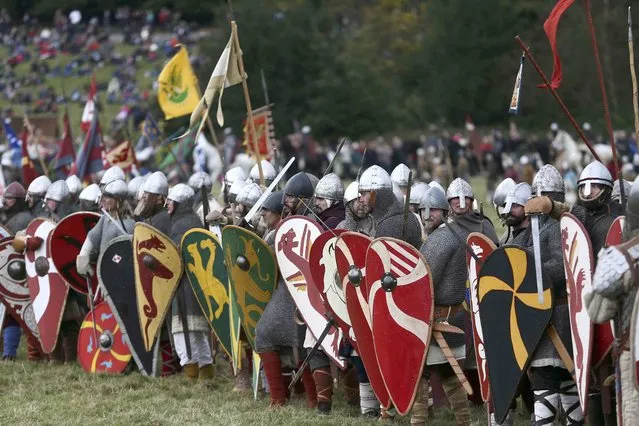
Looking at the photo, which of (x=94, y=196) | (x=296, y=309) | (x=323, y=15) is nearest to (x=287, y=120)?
(x=323, y=15)

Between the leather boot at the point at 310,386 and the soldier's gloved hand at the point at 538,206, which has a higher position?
the soldier's gloved hand at the point at 538,206

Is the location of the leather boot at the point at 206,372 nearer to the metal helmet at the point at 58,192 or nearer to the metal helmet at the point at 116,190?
the metal helmet at the point at 116,190

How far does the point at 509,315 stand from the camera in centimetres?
730

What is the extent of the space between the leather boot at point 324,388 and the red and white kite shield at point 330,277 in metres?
0.36

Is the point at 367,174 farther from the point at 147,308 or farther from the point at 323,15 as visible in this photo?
the point at 323,15

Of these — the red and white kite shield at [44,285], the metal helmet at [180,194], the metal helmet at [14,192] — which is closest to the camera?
the metal helmet at [180,194]

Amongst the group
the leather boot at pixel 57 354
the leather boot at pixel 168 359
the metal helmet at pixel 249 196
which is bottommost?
the leather boot at pixel 168 359

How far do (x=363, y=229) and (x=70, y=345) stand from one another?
3584 mm

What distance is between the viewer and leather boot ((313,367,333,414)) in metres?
8.65

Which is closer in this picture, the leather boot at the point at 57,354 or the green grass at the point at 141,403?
the green grass at the point at 141,403

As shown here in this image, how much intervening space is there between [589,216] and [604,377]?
2.63ft

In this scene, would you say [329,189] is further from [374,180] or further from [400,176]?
[400,176]

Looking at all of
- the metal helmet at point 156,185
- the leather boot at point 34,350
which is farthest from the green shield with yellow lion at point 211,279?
the leather boot at point 34,350

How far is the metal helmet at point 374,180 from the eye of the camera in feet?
27.5
